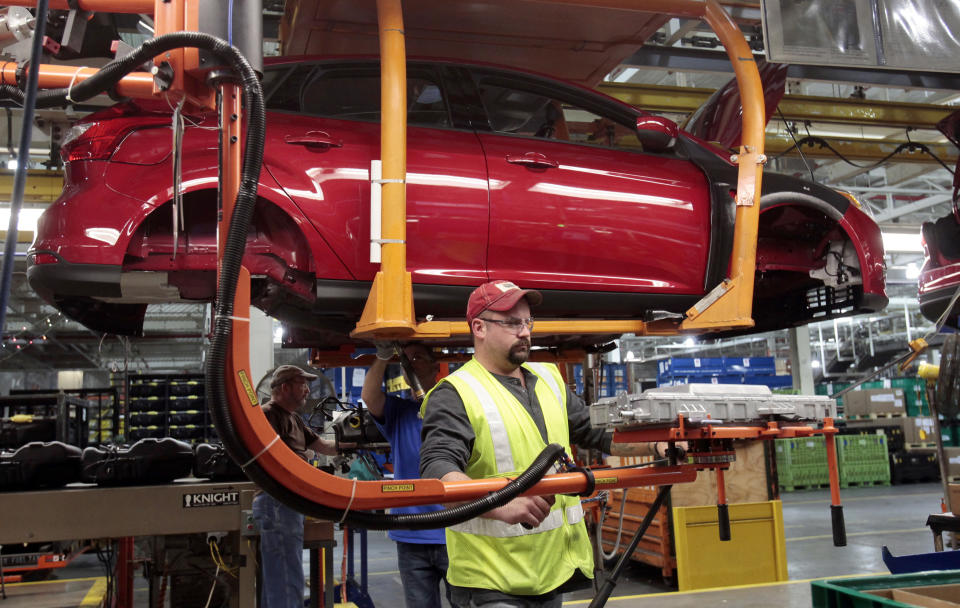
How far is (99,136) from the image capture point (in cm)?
316

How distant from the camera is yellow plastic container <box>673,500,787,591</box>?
6430 mm

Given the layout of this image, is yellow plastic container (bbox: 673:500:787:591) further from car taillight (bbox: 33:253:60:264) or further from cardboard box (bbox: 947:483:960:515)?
car taillight (bbox: 33:253:60:264)

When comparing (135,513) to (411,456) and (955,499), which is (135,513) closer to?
(411,456)

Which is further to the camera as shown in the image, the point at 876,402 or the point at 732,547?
the point at 876,402

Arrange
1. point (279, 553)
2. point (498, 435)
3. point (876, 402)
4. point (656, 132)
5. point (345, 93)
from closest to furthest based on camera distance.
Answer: point (498, 435), point (656, 132), point (345, 93), point (279, 553), point (876, 402)

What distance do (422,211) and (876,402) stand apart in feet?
52.5

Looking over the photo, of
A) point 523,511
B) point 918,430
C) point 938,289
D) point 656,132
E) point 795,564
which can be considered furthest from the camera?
point 918,430

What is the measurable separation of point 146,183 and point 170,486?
1474 millimetres

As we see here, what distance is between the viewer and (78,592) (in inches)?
173

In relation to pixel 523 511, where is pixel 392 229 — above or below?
above

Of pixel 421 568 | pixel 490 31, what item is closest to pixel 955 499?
pixel 421 568

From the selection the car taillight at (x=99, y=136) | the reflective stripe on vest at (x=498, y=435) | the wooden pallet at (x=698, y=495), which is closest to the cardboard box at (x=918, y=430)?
the wooden pallet at (x=698, y=495)

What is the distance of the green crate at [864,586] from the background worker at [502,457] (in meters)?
0.67

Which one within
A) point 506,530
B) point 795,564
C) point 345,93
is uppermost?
point 345,93
